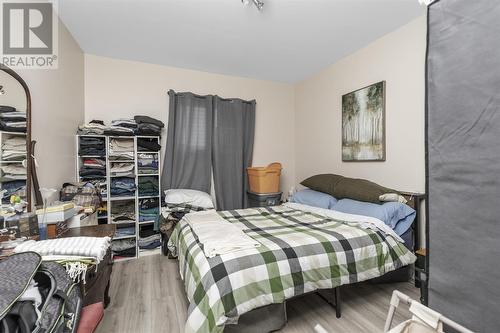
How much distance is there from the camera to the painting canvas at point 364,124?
258cm

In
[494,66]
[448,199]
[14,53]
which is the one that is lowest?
[448,199]

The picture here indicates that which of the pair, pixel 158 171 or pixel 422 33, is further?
pixel 158 171

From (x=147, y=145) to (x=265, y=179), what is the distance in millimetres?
1664

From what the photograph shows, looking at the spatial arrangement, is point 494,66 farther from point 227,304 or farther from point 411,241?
point 411,241

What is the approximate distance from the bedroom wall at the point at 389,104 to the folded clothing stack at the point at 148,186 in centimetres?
233

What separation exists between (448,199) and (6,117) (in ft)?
7.70

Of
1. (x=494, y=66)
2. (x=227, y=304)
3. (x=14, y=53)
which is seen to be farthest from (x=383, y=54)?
(x=14, y=53)

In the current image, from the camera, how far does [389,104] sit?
250 centimetres

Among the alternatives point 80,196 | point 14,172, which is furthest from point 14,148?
point 80,196

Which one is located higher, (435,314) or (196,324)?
(435,314)

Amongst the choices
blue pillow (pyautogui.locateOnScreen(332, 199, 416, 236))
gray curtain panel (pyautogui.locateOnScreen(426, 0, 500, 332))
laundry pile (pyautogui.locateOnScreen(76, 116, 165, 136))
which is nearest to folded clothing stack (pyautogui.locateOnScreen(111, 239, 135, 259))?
laundry pile (pyautogui.locateOnScreen(76, 116, 165, 136))

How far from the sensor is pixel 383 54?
2551 mm

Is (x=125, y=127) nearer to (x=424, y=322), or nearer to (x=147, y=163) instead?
(x=147, y=163)

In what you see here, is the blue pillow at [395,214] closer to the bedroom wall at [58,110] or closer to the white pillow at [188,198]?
the white pillow at [188,198]
